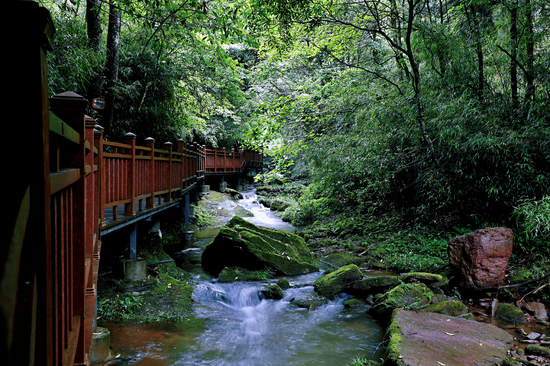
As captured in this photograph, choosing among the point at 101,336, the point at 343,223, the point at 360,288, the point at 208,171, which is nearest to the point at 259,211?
the point at 208,171

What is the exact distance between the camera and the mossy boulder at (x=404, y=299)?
546 centimetres

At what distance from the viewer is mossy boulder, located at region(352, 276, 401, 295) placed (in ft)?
21.1

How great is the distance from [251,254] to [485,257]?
16.1ft

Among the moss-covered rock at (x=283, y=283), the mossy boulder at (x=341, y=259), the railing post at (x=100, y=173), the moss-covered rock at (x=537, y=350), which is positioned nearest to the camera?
the moss-covered rock at (x=537, y=350)

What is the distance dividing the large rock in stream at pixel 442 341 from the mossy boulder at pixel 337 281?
1.93m

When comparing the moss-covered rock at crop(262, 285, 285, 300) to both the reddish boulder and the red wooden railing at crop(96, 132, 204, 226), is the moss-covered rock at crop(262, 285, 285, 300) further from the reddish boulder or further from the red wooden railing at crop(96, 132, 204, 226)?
the reddish boulder

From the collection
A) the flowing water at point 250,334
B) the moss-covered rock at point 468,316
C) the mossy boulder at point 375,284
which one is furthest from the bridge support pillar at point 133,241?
the moss-covered rock at point 468,316

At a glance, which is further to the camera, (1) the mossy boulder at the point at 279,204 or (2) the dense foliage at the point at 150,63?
(1) the mossy boulder at the point at 279,204

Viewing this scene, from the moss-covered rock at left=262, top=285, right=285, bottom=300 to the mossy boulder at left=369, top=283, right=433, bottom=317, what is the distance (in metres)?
1.84

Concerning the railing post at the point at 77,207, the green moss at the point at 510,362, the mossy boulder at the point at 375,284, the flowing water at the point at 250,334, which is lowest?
the flowing water at the point at 250,334

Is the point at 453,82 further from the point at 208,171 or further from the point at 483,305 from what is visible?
the point at 208,171

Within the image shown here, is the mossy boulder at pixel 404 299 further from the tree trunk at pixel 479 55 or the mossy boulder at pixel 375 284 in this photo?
the tree trunk at pixel 479 55

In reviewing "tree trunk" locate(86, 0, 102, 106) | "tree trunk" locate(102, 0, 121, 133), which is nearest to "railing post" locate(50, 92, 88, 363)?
"tree trunk" locate(86, 0, 102, 106)

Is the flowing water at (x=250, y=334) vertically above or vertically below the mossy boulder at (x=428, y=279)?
below
